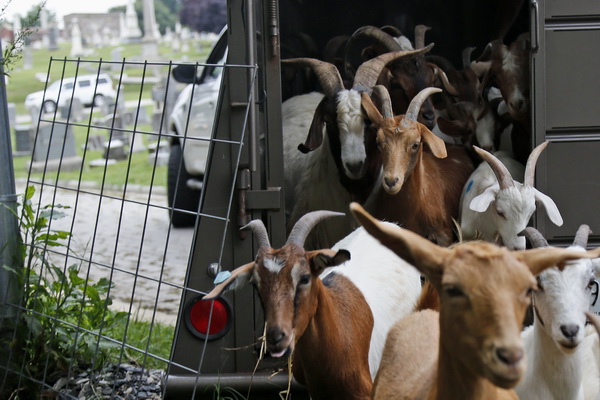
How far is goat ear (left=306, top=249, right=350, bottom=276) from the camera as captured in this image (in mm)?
3986

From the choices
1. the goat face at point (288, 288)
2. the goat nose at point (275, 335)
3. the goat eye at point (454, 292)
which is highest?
the goat eye at point (454, 292)

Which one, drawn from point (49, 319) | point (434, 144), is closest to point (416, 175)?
point (434, 144)

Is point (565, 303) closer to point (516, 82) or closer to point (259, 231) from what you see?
point (259, 231)

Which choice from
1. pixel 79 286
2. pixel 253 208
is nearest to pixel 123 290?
pixel 79 286

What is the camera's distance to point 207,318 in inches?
180

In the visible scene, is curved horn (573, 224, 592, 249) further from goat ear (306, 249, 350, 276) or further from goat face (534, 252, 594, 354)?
goat ear (306, 249, 350, 276)

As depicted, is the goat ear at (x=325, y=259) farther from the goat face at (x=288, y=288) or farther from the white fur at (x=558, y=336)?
the white fur at (x=558, y=336)

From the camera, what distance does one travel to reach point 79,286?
589 centimetres

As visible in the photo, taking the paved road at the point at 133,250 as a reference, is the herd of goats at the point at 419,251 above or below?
above

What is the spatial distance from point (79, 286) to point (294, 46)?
2.31m

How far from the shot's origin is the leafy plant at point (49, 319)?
5.29 m

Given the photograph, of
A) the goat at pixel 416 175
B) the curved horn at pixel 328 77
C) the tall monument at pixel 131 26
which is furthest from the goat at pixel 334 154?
the tall monument at pixel 131 26

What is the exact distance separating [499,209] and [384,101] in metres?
0.94

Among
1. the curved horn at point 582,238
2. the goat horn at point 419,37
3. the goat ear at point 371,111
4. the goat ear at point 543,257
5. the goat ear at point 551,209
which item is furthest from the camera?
the goat horn at point 419,37
